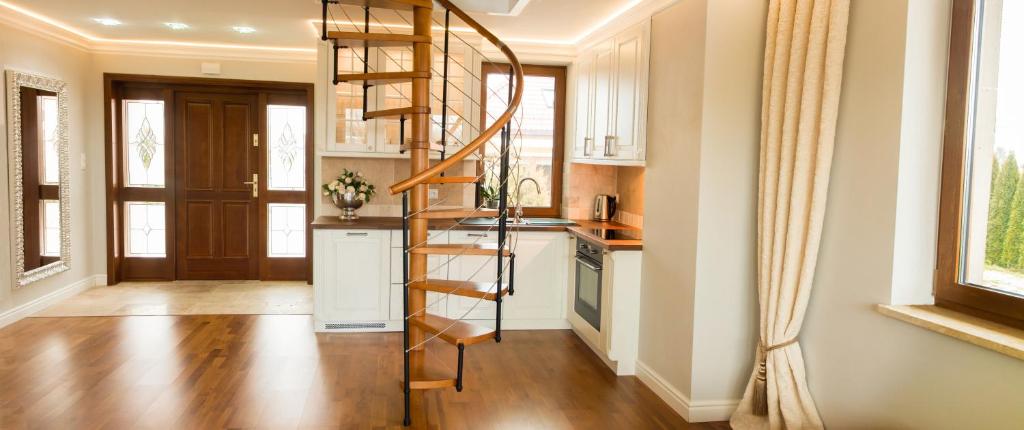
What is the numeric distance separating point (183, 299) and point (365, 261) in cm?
221

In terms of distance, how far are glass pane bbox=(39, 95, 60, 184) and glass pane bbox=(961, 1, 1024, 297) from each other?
645 cm

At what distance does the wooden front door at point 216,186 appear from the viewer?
716cm

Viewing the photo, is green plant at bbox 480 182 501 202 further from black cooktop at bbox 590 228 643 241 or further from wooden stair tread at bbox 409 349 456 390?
wooden stair tread at bbox 409 349 456 390

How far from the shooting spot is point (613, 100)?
190 inches

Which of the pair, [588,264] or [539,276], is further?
[539,276]

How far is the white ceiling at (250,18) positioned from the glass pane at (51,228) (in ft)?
5.05

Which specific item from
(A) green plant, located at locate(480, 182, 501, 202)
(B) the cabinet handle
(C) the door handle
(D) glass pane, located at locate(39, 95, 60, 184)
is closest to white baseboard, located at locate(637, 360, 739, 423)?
(B) the cabinet handle

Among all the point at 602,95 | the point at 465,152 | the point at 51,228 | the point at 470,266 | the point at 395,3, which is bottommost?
the point at 470,266

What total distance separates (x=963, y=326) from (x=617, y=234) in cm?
256

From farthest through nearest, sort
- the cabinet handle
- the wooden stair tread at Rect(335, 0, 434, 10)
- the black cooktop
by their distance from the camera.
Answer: the cabinet handle, the black cooktop, the wooden stair tread at Rect(335, 0, 434, 10)

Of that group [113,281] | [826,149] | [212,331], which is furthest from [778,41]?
[113,281]

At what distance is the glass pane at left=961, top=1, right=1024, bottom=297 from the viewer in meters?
2.40

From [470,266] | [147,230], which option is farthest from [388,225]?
[147,230]

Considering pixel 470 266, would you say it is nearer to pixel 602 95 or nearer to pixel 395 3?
pixel 602 95
